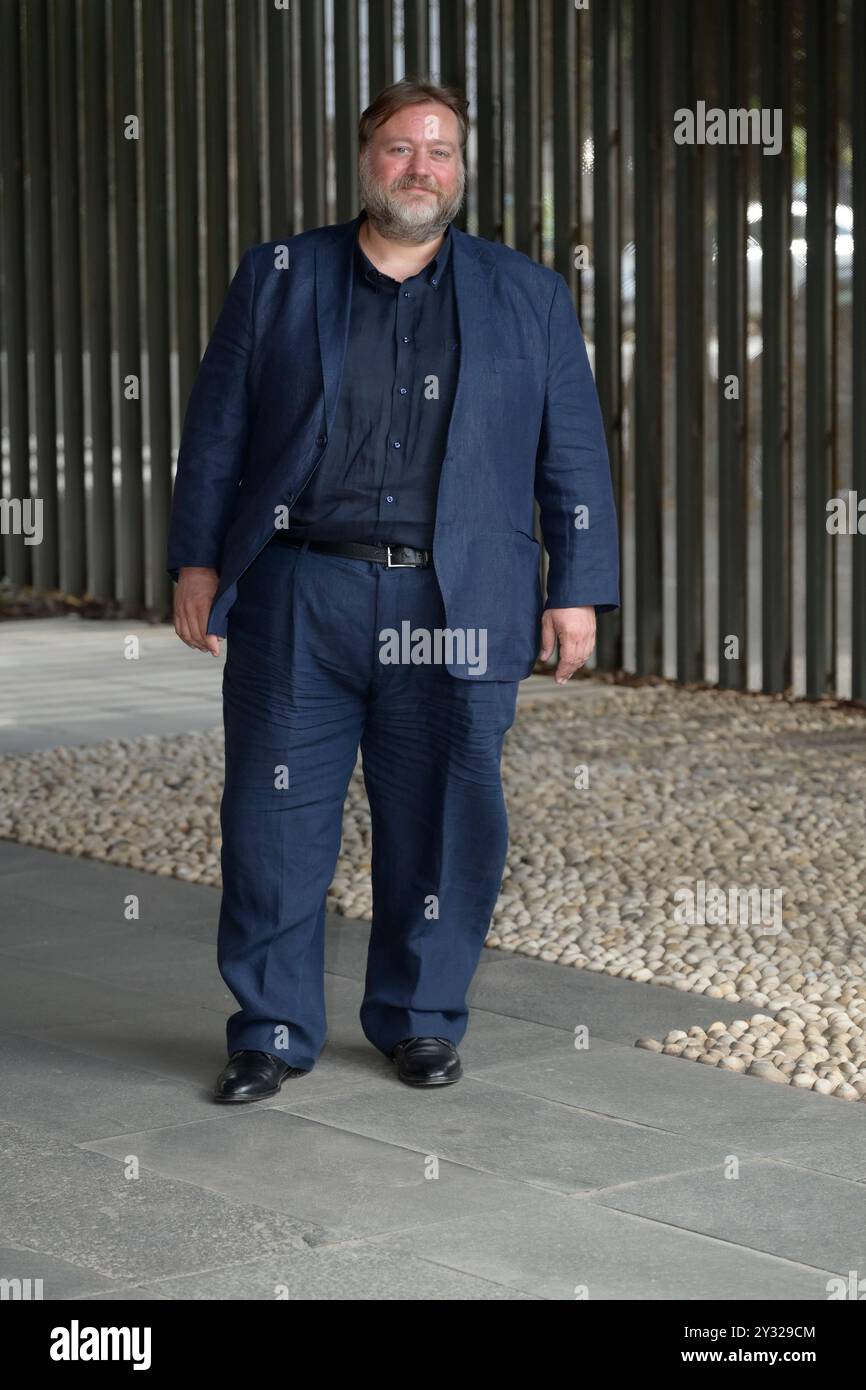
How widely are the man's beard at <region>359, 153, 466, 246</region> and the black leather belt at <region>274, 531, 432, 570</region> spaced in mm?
542

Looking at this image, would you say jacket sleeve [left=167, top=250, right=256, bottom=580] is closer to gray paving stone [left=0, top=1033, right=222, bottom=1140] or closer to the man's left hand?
the man's left hand

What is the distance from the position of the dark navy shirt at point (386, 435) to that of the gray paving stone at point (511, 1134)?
1.01 m

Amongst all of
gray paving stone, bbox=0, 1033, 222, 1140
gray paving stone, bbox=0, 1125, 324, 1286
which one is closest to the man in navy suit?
gray paving stone, bbox=0, 1033, 222, 1140

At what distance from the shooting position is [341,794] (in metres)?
3.97

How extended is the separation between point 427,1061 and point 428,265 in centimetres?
145

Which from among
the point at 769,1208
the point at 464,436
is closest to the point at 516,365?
the point at 464,436

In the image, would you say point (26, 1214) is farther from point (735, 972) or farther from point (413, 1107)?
point (735, 972)

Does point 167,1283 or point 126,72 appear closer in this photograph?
point 167,1283

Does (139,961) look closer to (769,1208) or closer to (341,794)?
(341,794)

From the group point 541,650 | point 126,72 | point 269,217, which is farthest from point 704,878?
point 126,72

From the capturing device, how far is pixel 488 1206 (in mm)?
3291

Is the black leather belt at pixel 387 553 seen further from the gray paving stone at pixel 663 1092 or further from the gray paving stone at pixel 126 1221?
the gray paving stone at pixel 126 1221
